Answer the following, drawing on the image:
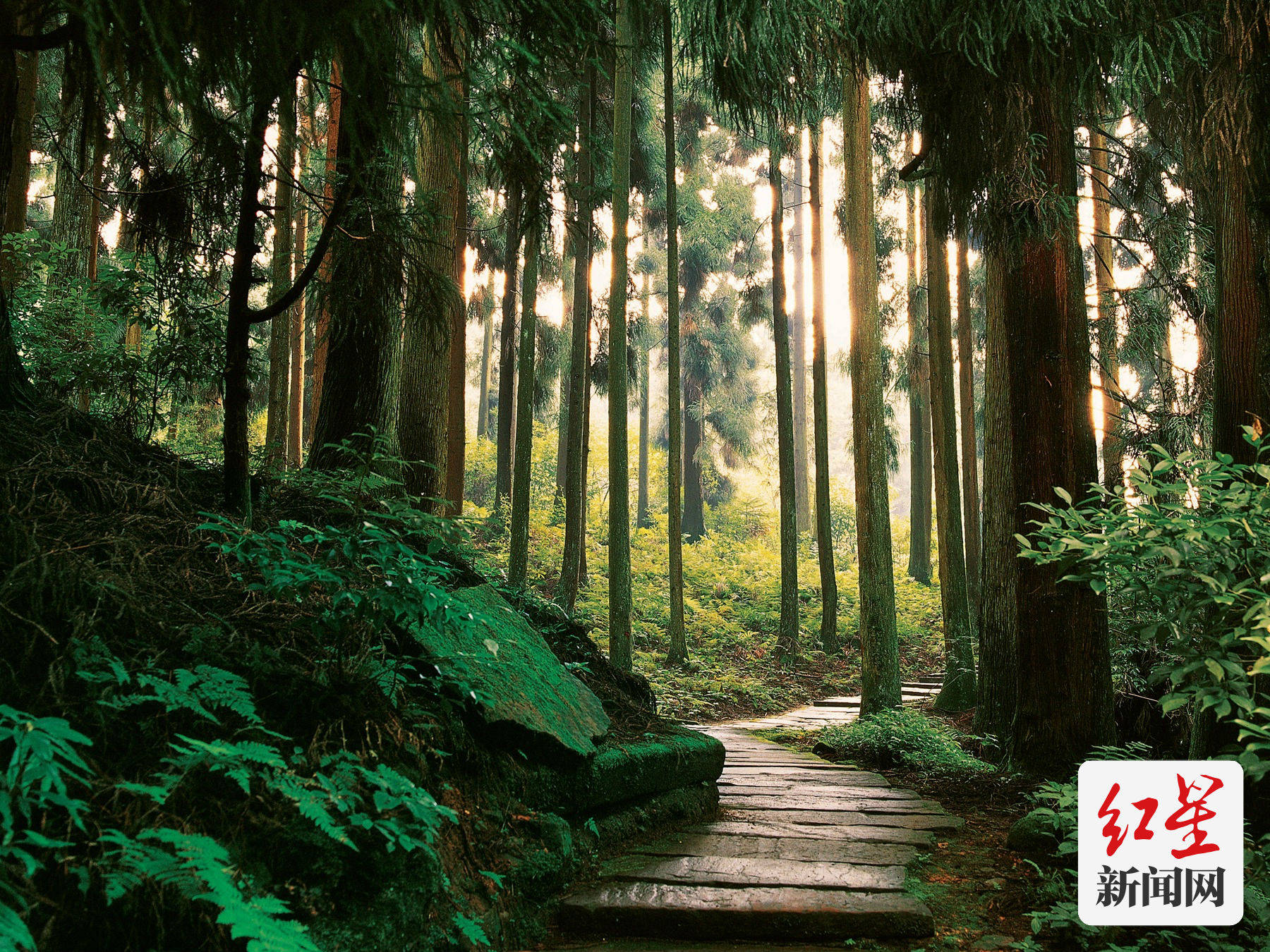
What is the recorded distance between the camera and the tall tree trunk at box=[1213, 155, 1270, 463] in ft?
13.0

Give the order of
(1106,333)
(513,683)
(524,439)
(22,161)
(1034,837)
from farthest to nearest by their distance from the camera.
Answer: (524,439) < (1106,333) < (22,161) < (1034,837) < (513,683)

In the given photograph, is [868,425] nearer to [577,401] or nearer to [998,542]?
[998,542]

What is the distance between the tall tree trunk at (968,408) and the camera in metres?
13.1

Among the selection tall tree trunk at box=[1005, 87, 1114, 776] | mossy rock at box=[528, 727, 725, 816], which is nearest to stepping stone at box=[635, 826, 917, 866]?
mossy rock at box=[528, 727, 725, 816]

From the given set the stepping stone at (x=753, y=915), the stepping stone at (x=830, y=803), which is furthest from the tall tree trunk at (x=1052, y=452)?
the stepping stone at (x=753, y=915)

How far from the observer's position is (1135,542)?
2689 mm

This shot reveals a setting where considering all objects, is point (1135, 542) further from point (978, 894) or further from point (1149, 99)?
point (1149, 99)

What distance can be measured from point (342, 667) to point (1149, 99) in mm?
8773

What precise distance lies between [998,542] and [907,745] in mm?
1840

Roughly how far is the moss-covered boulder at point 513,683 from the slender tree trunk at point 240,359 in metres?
1.08

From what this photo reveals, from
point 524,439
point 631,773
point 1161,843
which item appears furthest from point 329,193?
point 1161,843

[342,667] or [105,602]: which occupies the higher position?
[105,602]

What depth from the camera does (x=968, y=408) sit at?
46.4 feet

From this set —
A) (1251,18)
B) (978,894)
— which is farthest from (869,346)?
(978,894)
